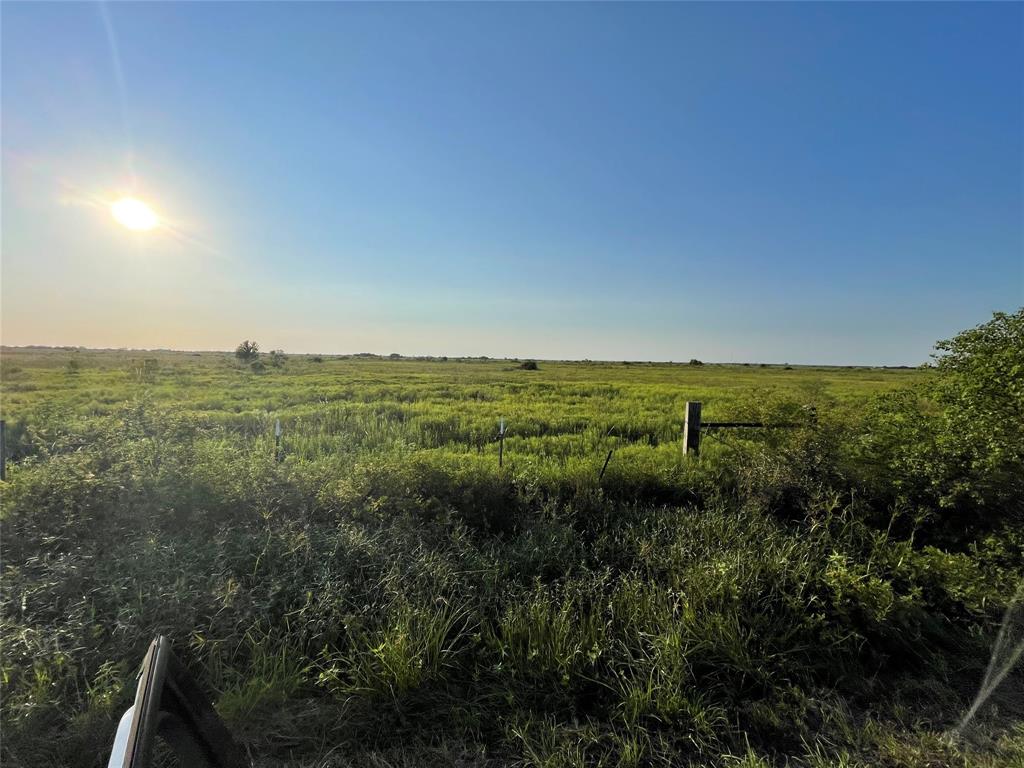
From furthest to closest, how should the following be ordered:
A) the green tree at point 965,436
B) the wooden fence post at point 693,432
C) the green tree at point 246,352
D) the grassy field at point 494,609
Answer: the green tree at point 246,352 → the wooden fence post at point 693,432 → the green tree at point 965,436 → the grassy field at point 494,609

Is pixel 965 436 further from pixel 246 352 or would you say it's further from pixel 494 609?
pixel 246 352

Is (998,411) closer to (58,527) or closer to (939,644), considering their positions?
(939,644)

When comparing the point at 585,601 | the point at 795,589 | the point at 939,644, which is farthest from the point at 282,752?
the point at 939,644

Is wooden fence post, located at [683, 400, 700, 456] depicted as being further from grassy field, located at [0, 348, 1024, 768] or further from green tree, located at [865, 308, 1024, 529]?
green tree, located at [865, 308, 1024, 529]

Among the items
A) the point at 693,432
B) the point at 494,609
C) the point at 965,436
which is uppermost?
the point at 965,436

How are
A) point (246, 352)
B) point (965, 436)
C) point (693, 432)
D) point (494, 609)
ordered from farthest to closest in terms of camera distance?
point (246, 352) < point (693, 432) < point (965, 436) < point (494, 609)

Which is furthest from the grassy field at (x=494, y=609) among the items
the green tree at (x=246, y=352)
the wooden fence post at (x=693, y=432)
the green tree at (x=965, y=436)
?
the green tree at (x=246, y=352)

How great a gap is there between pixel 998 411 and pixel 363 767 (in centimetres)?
538

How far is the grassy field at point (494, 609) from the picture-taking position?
2.81 m

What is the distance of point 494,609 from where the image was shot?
3797 mm

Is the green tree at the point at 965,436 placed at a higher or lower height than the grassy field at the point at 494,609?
higher

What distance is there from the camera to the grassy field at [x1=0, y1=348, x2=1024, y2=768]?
2807mm

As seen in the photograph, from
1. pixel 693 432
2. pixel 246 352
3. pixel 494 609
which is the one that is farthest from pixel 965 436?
pixel 246 352

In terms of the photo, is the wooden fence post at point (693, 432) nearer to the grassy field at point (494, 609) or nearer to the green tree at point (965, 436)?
the grassy field at point (494, 609)
